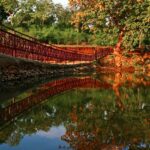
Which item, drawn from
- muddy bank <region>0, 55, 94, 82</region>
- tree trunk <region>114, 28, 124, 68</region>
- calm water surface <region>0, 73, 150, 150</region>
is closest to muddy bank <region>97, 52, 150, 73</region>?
tree trunk <region>114, 28, 124, 68</region>

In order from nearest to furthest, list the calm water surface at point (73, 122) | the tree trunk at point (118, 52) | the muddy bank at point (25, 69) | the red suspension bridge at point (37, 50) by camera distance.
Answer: the calm water surface at point (73, 122) → the red suspension bridge at point (37, 50) → the muddy bank at point (25, 69) → the tree trunk at point (118, 52)

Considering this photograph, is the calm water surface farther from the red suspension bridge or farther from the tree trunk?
the tree trunk

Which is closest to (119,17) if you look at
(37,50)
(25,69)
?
(37,50)

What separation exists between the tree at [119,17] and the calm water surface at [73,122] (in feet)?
87.4

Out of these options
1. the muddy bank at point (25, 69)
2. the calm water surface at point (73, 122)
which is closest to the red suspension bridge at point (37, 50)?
the muddy bank at point (25, 69)

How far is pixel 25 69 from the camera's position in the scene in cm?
2867

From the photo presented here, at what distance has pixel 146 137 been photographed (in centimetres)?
918

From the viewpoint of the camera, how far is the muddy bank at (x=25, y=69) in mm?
24594

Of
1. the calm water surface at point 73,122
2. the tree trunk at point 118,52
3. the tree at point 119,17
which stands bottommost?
the calm water surface at point 73,122

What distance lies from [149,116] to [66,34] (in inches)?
1716

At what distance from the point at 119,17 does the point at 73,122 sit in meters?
34.5

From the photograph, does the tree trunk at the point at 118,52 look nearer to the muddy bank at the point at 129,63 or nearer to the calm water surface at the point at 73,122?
the muddy bank at the point at 129,63

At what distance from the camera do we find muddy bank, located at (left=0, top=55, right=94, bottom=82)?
2459 centimetres

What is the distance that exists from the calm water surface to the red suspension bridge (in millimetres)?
6508
